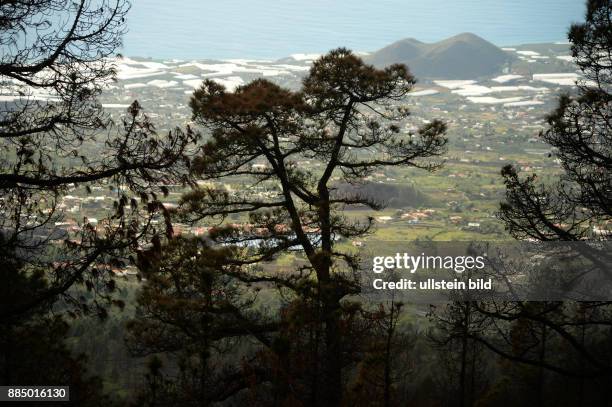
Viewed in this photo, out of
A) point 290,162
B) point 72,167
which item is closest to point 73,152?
point 72,167

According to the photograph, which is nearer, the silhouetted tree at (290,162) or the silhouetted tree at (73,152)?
the silhouetted tree at (73,152)

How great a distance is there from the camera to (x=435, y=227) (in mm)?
89188

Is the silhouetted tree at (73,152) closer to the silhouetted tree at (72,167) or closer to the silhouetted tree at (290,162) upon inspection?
the silhouetted tree at (72,167)

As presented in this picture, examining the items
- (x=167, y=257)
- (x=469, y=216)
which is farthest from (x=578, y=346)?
(x=469, y=216)

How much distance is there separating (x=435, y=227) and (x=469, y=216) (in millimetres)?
10896

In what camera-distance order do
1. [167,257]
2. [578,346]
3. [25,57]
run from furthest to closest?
[167,257] < [578,346] < [25,57]

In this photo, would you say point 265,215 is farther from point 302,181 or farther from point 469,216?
point 469,216

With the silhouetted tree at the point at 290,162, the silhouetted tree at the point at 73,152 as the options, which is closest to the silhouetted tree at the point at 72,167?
the silhouetted tree at the point at 73,152

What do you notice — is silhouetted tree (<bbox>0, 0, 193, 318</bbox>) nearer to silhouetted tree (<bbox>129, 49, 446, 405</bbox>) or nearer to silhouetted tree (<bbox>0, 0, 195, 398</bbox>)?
silhouetted tree (<bbox>0, 0, 195, 398</bbox>)

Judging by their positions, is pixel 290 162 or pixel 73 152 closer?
pixel 73 152

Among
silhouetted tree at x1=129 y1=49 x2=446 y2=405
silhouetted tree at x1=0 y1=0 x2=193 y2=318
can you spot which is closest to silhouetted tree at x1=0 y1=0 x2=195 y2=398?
silhouetted tree at x1=0 y1=0 x2=193 y2=318

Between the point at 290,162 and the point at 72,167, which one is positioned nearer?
the point at 72,167

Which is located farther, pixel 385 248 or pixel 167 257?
pixel 385 248

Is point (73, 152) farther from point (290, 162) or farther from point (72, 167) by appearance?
point (290, 162)
